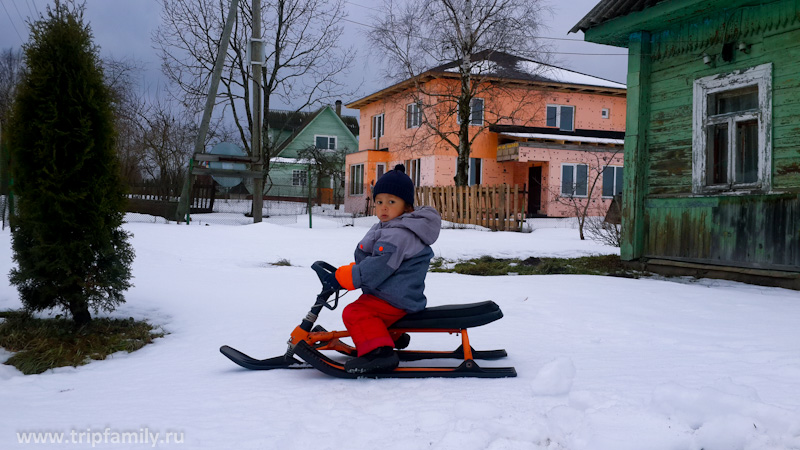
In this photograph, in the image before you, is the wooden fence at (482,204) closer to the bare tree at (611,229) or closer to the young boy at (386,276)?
the bare tree at (611,229)

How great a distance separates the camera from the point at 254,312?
643 centimetres

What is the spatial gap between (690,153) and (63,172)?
27.4 feet

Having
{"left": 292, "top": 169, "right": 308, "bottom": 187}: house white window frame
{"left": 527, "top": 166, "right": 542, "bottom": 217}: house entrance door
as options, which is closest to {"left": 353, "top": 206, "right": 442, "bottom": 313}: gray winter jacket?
{"left": 527, "top": 166, "right": 542, "bottom": 217}: house entrance door

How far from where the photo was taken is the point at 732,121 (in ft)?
28.2

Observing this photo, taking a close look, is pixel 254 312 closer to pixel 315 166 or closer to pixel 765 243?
pixel 765 243

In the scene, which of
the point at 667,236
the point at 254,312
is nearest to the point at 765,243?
the point at 667,236

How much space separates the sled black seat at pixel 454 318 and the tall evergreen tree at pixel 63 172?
9.04ft

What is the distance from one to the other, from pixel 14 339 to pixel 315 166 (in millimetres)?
35669

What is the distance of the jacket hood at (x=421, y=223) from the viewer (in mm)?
4059

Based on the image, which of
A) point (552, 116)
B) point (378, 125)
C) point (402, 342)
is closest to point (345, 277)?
point (402, 342)

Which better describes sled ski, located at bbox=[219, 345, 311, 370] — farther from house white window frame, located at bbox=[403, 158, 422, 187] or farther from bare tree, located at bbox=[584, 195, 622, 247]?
house white window frame, located at bbox=[403, 158, 422, 187]

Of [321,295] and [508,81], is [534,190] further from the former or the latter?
[321,295]

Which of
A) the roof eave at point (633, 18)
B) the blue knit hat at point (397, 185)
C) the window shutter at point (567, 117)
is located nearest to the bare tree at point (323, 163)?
the window shutter at point (567, 117)

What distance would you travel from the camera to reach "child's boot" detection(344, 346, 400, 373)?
391cm
